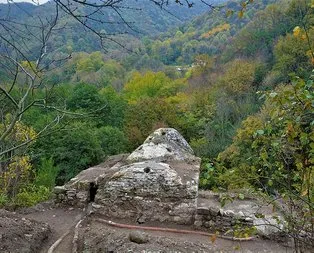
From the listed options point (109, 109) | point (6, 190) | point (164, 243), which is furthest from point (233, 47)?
point (164, 243)

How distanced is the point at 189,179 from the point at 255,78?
102 feet

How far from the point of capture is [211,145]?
28.0m

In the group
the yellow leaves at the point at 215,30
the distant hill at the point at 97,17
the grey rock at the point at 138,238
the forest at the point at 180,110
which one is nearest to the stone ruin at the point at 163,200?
the forest at the point at 180,110

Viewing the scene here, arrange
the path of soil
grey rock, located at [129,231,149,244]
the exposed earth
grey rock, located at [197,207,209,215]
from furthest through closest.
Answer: grey rock, located at [197,207,209,215]
the exposed earth
grey rock, located at [129,231,149,244]
the path of soil

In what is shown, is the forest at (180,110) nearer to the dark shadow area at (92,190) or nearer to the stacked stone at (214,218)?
the stacked stone at (214,218)

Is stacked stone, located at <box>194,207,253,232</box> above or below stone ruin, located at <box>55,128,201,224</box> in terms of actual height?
below

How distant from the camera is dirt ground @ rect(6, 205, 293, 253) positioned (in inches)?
364

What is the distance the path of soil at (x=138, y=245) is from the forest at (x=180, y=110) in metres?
1.61

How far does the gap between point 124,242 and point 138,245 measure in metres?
0.44

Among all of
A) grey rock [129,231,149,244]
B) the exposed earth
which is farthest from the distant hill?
the exposed earth

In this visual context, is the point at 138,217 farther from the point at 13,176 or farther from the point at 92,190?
the point at 13,176

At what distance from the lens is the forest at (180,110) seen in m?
3.52

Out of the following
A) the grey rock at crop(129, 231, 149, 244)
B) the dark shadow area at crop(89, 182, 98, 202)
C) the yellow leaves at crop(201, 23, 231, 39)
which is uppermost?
the yellow leaves at crop(201, 23, 231, 39)

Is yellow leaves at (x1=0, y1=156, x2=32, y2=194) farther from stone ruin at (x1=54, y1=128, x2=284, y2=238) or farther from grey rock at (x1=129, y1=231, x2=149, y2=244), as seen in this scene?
grey rock at (x1=129, y1=231, x2=149, y2=244)
